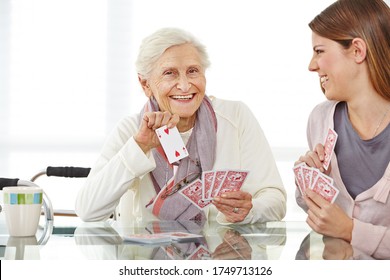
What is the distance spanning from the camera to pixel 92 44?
19.2 feet

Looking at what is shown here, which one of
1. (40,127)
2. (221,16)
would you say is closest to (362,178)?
(221,16)

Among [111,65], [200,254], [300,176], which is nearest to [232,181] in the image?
[300,176]

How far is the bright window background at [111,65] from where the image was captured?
582 centimetres

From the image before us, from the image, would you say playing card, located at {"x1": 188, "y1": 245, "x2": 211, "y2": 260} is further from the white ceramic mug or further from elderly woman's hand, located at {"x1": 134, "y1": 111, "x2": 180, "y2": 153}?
elderly woman's hand, located at {"x1": 134, "y1": 111, "x2": 180, "y2": 153}

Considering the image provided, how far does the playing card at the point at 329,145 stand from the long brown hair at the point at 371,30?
9.5 inches

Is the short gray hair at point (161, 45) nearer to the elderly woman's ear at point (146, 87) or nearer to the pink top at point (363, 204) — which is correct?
the elderly woman's ear at point (146, 87)

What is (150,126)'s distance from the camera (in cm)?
274

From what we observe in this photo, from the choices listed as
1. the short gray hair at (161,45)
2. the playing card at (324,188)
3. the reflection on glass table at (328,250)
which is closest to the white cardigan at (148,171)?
the short gray hair at (161,45)

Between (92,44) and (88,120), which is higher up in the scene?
(92,44)

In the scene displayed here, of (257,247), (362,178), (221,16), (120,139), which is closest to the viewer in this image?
(257,247)

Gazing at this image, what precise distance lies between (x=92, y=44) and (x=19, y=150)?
111cm

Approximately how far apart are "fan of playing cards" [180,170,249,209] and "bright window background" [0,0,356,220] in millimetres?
3209

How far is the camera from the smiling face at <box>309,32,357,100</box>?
2475 millimetres

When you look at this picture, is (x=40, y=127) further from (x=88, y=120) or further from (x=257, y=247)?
(x=257, y=247)
